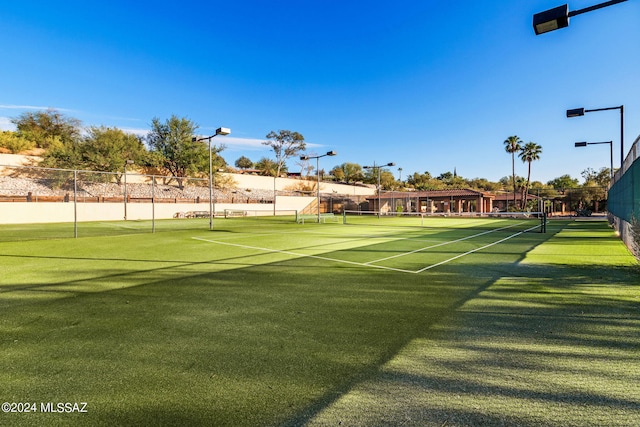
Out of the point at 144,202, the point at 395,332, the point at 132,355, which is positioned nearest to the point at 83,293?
the point at 132,355

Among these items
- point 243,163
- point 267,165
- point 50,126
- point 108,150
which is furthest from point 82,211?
point 243,163

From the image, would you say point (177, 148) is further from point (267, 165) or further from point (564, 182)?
point (564, 182)

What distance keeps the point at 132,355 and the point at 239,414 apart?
160 centimetres

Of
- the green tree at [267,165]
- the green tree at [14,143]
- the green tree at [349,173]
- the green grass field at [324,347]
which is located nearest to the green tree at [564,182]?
the green tree at [349,173]

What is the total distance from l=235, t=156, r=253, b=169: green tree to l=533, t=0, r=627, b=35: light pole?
327 feet

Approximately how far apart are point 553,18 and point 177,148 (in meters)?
48.0

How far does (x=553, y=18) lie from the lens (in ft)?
18.0

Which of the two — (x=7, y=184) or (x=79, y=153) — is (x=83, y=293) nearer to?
(x=7, y=184)

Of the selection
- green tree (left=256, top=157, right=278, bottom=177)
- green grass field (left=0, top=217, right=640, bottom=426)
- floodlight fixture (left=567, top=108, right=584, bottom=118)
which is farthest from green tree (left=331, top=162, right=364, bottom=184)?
green grass field (left=0, top=217, right=640, bottom=426)

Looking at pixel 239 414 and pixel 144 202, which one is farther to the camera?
pixel 144 202

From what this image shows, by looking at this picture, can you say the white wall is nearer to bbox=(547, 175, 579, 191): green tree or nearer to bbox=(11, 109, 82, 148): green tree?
bbox=(11, 109, 82, 148): green tree

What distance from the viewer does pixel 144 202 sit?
33812 mm

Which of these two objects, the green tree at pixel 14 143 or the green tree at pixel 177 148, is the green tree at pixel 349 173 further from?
the green tree at pixel 14 143

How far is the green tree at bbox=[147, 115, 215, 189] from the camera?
1806 inches
